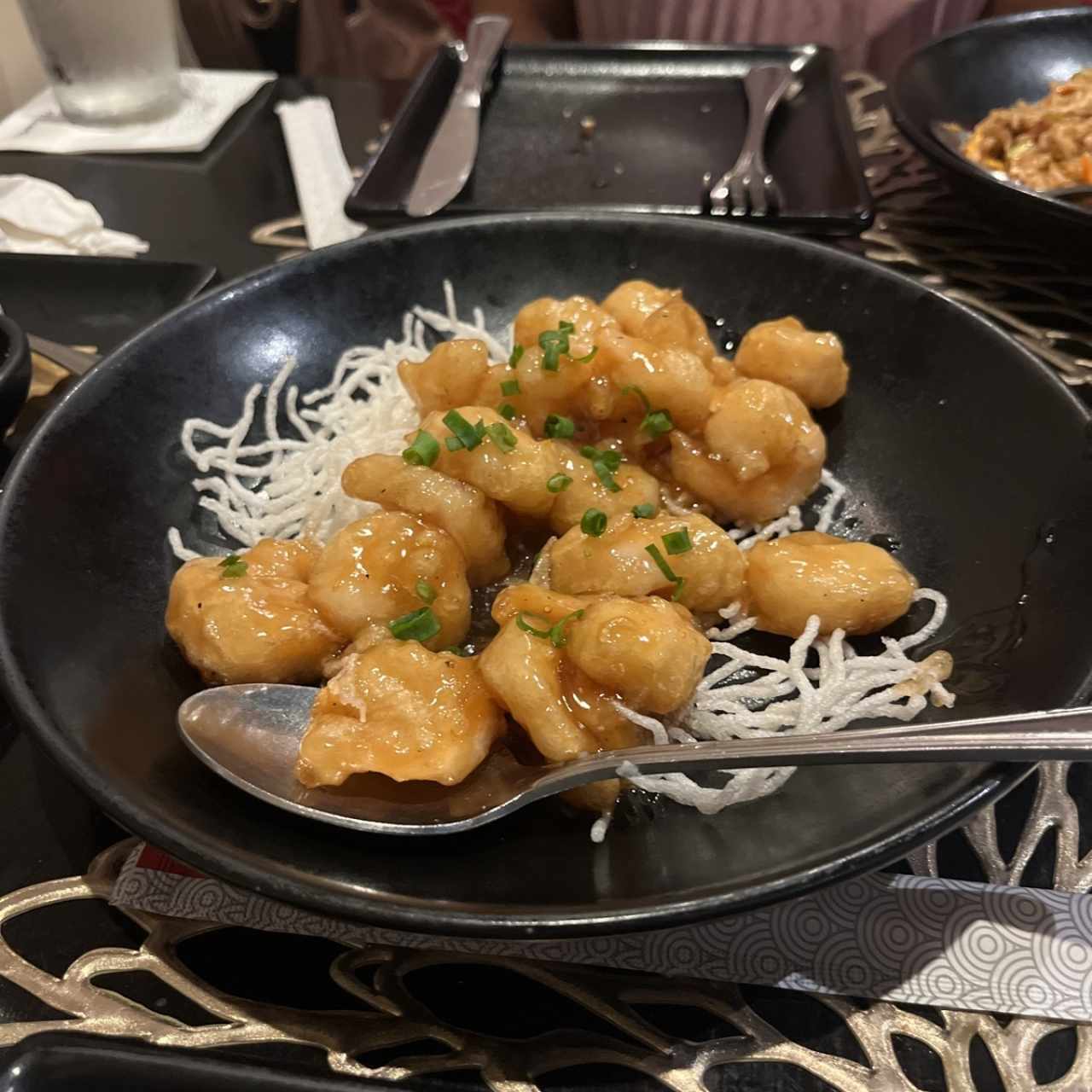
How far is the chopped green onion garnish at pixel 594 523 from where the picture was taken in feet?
4.63

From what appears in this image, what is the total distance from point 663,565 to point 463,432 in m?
0.40

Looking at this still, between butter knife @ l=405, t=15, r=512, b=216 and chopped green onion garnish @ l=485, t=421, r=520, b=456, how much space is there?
1392 mm

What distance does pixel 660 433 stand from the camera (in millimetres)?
1675

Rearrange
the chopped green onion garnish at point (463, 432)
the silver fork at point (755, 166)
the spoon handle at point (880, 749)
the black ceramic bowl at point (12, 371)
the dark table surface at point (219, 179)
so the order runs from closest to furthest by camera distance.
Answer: the spoon handle at point (880, 749)
the chopped green onion garnish at point (463, 432)
the black ceramic bowl at point (12, 371)
the silver fork at point (755, 166)
the dark table surface at point (219, 179)

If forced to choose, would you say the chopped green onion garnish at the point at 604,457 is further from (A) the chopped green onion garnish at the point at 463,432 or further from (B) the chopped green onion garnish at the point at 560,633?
(B) the chopped green onion garnish at the point at 560,633

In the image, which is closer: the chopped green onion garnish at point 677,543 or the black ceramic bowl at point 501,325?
the black ceramic bowl at point 501,325

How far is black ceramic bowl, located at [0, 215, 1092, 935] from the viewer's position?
3.40 feet

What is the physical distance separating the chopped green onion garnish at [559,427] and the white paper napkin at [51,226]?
69.3 inches

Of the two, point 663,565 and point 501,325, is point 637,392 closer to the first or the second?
point 663,565

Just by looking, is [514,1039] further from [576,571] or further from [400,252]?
[400,252]

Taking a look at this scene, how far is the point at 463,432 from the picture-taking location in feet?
4.87

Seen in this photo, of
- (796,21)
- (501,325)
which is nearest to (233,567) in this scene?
(501,325)

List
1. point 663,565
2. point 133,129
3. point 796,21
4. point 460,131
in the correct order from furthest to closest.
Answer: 1. point 796,21
2. point 133,129
3. point 460,131
4. point 663,565

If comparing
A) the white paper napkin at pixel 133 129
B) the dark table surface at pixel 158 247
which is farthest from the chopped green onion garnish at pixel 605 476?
the white paper napkin at pixel 133 129
